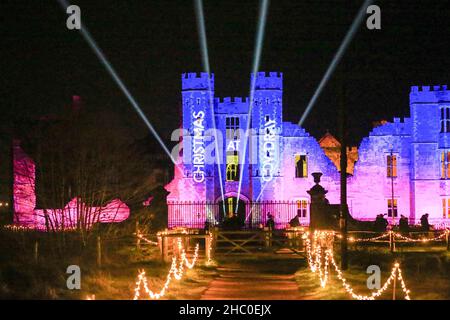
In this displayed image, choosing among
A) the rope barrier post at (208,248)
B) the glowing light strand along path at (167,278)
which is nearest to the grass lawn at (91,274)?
the glowing light strand along path at (167,278)

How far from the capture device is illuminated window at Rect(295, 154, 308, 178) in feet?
155

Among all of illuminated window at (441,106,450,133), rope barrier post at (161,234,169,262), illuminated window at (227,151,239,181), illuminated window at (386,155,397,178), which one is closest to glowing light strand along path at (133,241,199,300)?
rope barrier post at (161,234,169,262)

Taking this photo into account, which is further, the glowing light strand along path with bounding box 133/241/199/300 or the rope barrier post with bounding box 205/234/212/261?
the rope barrier post with bounding box 205/234/212/261

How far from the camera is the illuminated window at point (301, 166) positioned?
47.2 m

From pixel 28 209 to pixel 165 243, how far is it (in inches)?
714

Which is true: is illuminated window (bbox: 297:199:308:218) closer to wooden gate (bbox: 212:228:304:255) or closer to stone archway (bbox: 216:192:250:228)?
stone archway (bbox: 216:192:250:228)

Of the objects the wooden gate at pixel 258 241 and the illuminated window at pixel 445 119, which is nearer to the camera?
the wooden gate at pixel 258 241

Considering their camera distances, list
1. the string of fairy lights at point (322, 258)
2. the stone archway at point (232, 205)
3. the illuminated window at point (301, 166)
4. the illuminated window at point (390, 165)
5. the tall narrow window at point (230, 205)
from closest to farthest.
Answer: the string of fairy lights at point (322, 258)
the stone archway at point (232, 205)
the illuminated window at point (390, 165)
the tall narrow window at point (230, 205)
the illuminated window at point (301, 166)

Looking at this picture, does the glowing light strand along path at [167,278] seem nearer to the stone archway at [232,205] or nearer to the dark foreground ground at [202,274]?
the dark foreground ground at [202,274]

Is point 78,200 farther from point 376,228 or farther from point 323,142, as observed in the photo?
point 323,142

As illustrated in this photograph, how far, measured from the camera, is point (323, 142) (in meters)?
73.6

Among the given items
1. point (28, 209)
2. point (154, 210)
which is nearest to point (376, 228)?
point (154, 210)

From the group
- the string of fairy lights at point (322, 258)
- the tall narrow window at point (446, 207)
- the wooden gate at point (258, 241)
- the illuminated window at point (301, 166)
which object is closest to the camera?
the string of fairy lights at point (322, 258)

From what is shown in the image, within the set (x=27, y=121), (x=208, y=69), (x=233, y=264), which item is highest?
(x=208, y=69)
